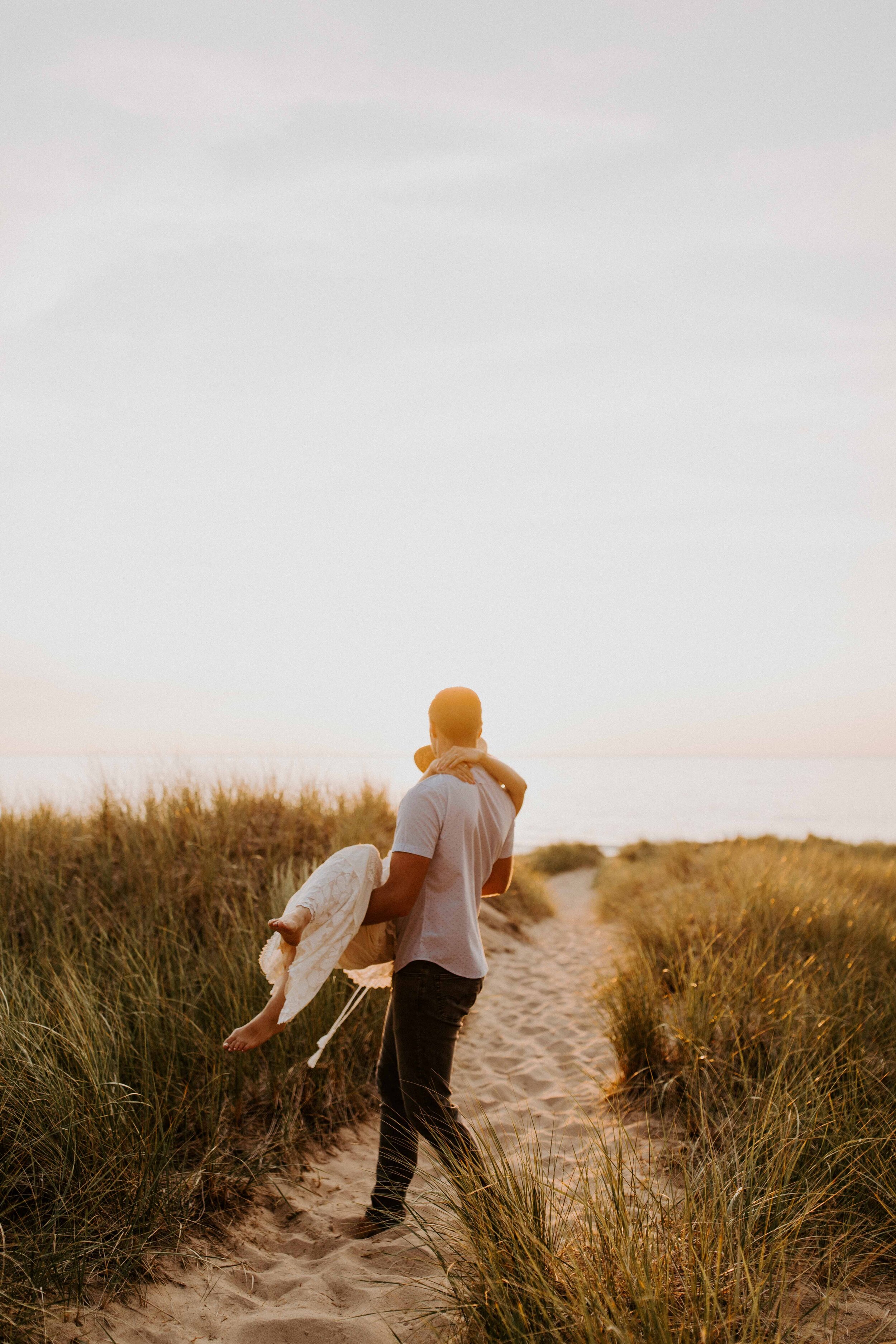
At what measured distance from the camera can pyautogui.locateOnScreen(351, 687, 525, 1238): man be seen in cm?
265

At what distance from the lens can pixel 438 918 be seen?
2.76 metres

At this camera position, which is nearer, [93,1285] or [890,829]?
[93,1285]

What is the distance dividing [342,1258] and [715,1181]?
1.53m

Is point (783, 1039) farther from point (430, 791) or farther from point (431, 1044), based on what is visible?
point (430, 791)

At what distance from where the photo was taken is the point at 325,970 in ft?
8.38

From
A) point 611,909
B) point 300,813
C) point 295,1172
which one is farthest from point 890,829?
point 295,1172

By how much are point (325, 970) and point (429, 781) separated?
0.73 meters

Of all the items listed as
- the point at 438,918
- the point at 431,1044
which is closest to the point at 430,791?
→ the point at 438,918

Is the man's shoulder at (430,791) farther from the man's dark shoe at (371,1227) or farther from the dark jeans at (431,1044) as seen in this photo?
the man's dark shoe at (371,1227)

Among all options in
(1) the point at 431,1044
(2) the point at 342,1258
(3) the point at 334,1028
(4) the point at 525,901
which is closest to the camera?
(3) the point at 334,1028

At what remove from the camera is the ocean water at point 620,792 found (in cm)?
901

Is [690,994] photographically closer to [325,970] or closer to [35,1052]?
[325,970]

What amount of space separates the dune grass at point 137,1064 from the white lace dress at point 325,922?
974mm

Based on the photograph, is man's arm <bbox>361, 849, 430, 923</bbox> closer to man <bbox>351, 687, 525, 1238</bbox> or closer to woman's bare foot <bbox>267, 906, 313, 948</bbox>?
man <bbox>351, 687, 525, 1238</bbox>
